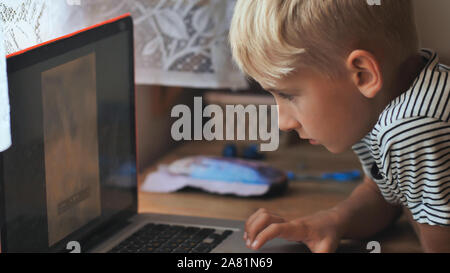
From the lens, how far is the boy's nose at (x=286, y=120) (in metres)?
0.71

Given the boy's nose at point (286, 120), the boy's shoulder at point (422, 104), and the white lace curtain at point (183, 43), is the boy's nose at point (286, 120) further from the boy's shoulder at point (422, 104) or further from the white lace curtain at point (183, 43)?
the white lace curtain at point (183, 43)

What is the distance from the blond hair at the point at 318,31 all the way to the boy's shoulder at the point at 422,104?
0.04m

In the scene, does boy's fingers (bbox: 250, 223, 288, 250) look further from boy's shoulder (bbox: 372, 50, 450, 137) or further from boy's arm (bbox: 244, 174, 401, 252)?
boy's shoulder (bbox: 372, 50, 450, 137)

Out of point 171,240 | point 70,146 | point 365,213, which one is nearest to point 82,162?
point 70,146

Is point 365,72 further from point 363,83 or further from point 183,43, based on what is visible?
point 183,43

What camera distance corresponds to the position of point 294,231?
2.53 ft

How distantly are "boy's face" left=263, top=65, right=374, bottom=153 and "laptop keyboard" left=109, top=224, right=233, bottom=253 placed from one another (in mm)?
165

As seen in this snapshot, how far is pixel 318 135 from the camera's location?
0.72m

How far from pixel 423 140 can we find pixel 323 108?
0.35 feet

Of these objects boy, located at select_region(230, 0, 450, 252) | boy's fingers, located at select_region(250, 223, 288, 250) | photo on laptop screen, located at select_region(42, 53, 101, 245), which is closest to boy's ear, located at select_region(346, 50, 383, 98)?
boy, located at select_region(230, 0, 450, 252)

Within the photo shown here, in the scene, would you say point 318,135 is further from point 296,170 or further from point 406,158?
point 296,170

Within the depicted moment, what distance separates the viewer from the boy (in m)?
0.63
